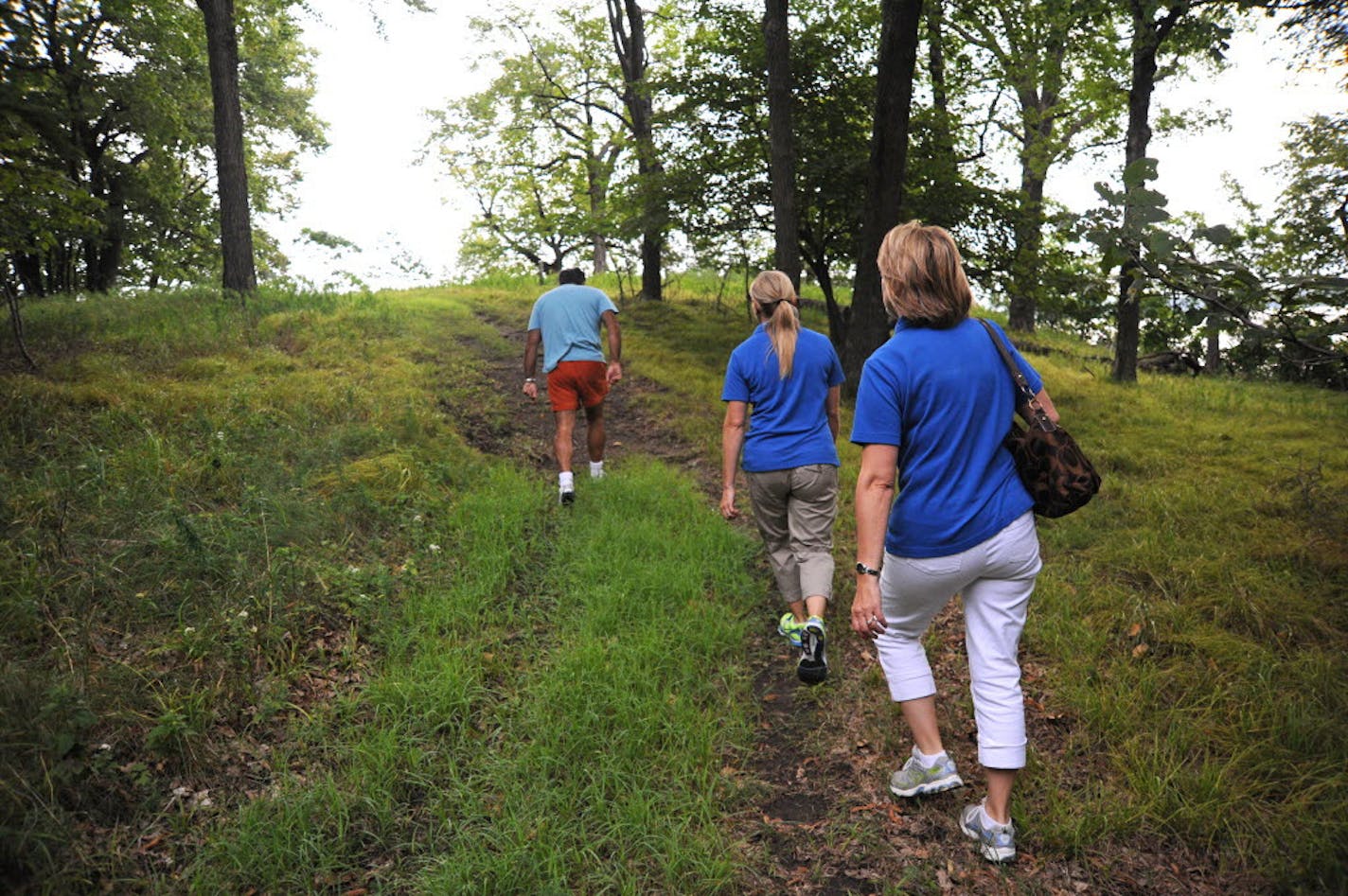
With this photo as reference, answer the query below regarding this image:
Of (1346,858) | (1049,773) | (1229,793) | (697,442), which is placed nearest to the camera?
(1346,858)

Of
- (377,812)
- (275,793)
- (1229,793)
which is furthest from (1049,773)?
(275,793)

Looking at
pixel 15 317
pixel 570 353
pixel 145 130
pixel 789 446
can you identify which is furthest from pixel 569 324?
pixel 145 130

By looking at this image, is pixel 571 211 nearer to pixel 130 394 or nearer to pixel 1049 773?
pixel 130 394

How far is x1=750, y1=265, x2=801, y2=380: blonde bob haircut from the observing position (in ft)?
14.0

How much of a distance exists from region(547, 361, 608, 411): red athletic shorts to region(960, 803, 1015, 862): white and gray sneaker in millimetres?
4762

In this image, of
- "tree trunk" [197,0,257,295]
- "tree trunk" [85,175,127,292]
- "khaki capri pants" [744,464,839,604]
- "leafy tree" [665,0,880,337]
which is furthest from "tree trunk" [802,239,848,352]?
"tree trunk" [85,175,127,292]

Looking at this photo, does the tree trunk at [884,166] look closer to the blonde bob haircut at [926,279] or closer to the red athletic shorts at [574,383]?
the red athletic shorts at [574,383]

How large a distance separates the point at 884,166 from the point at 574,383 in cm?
502

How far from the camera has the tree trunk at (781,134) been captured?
360 inches

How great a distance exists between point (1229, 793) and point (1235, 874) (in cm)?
39

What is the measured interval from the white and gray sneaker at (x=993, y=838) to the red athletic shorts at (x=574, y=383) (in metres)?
4.76

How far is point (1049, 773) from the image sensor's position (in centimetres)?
332

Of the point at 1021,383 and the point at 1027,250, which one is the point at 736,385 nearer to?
the point at 1021,383

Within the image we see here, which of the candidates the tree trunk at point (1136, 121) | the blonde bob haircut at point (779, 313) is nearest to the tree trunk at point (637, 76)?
the tree trunk at point (1136, 121)
